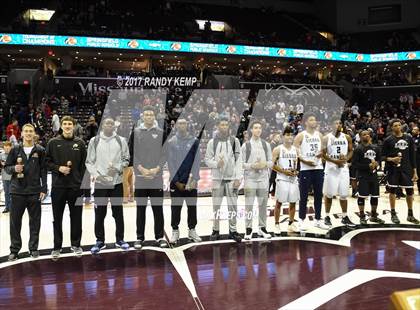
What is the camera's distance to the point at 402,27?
3212cm

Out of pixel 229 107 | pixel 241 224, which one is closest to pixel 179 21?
pixel 229 107

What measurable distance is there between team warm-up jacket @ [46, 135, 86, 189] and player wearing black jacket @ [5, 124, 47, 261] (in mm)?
198

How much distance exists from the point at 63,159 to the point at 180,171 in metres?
1.57

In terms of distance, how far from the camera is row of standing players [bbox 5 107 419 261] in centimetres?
544

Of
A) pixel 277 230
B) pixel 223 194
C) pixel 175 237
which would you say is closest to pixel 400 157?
pixel 277 230

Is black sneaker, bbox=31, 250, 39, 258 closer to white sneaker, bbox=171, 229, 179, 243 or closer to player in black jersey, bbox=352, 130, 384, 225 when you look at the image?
white sneaker, bbox=171, 229, 179, 243

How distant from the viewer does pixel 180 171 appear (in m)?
5.94

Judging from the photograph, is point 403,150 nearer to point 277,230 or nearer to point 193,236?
point 277,230

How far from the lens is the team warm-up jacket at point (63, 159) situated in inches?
214

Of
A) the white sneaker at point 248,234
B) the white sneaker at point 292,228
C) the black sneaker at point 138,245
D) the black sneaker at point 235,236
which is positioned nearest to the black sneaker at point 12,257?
the black sneaker at point 138,245

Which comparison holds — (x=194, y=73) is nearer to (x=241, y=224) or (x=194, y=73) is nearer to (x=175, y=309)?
(x=241, y=224)

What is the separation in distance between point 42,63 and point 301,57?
55.2ft

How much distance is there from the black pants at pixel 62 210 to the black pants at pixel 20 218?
225 millimetres

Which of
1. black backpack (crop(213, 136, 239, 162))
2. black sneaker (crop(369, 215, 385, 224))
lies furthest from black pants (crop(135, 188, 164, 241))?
black sneaker (crop(369, 215, 385, 224))
